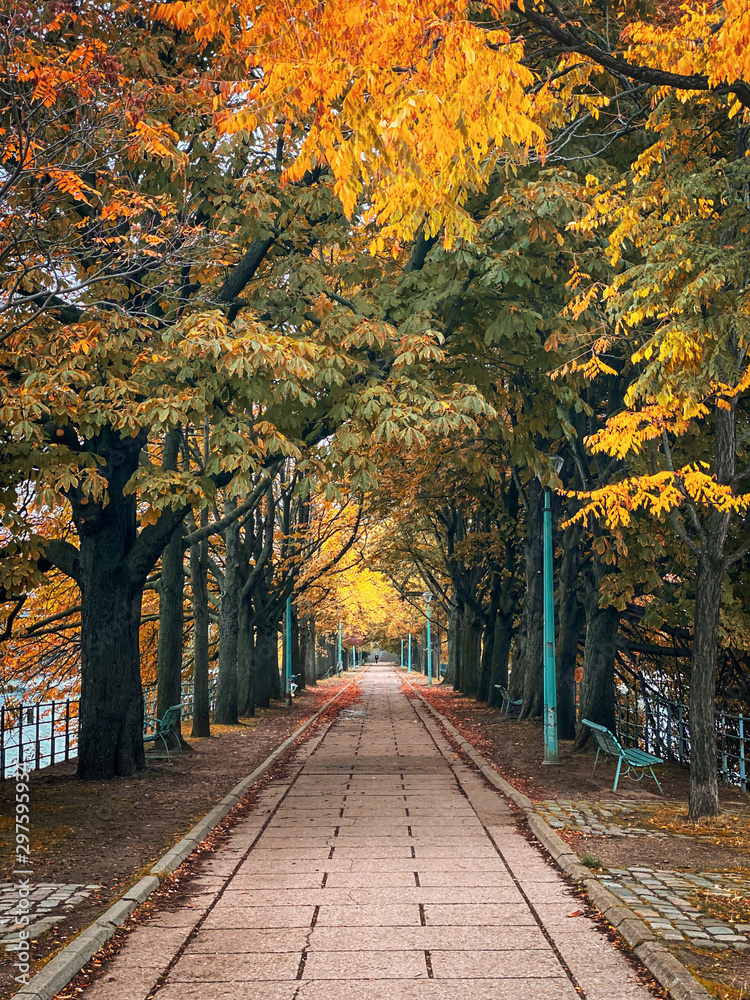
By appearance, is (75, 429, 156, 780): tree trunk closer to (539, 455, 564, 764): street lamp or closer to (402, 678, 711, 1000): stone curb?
(402, 678, 711, 1000): stone curb

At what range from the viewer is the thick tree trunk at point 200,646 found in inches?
806

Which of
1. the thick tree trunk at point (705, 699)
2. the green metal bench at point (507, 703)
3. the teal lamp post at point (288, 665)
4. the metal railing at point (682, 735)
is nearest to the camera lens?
the thick tree trunk at point (705, 699)

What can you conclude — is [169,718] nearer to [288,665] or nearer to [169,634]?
[169,634]

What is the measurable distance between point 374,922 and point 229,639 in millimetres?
16791

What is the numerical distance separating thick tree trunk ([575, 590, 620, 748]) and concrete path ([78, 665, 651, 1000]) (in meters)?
4.88

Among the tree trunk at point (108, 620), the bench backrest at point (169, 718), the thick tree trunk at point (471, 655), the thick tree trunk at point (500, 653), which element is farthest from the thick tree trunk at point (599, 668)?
the thick tree trunk at point (471, 655)

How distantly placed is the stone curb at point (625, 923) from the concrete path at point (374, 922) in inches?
5.8

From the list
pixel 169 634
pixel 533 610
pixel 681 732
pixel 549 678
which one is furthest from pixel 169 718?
pixel 533 610

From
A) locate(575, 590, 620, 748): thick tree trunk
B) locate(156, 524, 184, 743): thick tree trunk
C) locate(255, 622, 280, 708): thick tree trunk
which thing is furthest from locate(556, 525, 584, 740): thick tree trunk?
locate(255, 622, 280, 708): thick tree trunk

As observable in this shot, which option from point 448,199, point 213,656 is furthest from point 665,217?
point 213,656

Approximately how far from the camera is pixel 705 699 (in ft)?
36.3

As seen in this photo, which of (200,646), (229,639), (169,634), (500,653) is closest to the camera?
(169,634)

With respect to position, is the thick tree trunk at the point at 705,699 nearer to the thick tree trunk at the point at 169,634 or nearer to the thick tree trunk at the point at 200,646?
the thick tree trunk at the point at 169,634

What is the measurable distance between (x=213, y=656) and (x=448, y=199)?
28472mm
